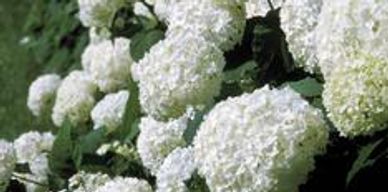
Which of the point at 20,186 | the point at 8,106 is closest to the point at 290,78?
the point at 20,186

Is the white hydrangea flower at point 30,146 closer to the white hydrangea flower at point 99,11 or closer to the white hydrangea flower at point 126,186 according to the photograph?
the white hydrangea flower at point 99,11

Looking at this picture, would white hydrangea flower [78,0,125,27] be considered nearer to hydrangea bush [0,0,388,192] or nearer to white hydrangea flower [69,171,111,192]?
hydrangea bush [0,0,388,192]

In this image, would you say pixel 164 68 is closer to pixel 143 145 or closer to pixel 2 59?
pixel 143 145

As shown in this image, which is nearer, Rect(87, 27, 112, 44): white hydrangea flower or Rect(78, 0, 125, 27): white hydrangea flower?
Rect(78, 0, 125, 27): white hydrangea flower

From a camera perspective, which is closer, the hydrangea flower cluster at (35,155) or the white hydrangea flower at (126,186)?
the white hydrangea flower at (126,186)

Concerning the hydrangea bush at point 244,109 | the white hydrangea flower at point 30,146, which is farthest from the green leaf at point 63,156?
the white hydrangea flower at point 30,146

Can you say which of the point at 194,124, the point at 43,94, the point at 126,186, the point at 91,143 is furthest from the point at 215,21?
the point at 43,94

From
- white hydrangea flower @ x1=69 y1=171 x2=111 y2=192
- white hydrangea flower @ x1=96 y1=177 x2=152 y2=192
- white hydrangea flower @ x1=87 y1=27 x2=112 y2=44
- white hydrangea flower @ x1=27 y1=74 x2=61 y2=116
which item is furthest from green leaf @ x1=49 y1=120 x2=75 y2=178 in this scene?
white hydrangea flower @ x1=27 y1=74 x2=61 y2=116
